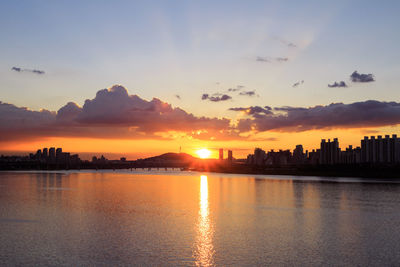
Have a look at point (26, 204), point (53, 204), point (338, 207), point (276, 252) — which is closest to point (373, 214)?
point (338, 207)

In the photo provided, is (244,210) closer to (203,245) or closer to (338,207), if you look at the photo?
(338,207)

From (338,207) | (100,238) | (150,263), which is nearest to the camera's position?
(150,263)

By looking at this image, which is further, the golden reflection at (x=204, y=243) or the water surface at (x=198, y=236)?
the water surface at (x=198, y=236)

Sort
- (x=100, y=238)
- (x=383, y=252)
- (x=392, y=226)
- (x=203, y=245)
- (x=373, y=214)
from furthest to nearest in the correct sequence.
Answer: (x=373, y=214), (x=392, y=226), (x=100, y=238), (x=203, y=245), (x=383, y=252)

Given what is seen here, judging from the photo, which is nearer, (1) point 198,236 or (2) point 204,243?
(2) point 204,243

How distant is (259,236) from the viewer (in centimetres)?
3844

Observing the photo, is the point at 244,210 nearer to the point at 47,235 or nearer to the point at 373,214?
the point at 373,214

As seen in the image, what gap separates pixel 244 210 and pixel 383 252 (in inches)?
1155

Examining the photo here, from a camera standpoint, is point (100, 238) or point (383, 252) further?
point (100, 238)

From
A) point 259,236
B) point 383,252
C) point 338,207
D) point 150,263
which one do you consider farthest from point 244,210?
point 150,263

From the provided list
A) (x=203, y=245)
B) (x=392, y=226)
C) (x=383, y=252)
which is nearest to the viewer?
(x=383, y=252)

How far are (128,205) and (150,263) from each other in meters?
38.6

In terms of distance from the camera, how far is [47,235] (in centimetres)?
3822

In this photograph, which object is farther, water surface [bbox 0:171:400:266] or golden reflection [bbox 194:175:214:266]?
water surface [bbox 0:171:400:266]
